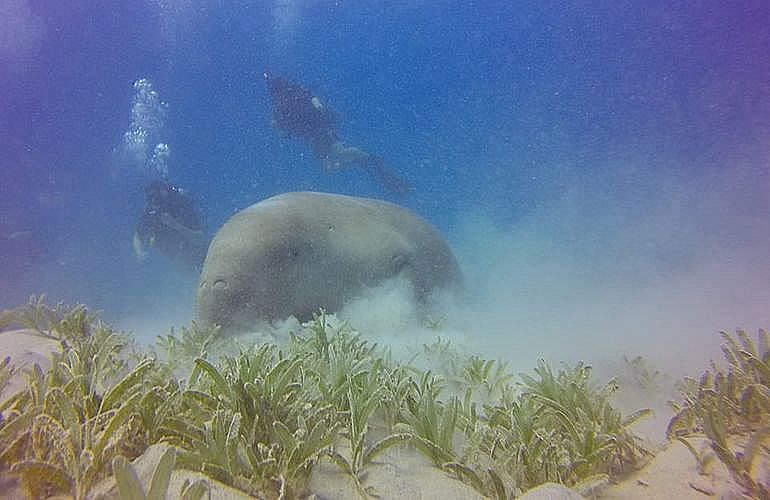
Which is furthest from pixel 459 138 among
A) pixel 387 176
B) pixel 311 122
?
pixel 311 122

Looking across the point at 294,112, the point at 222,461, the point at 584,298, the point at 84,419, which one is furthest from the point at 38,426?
the point at 294,112

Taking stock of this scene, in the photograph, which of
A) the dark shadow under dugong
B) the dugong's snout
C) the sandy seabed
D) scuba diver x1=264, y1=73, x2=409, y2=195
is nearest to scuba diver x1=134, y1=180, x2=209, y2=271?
scuba diver x1=264, y1=73, x2=409, y2=195

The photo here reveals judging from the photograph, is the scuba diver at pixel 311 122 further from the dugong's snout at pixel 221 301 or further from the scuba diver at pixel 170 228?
the dugong's snout at pixel 221 301

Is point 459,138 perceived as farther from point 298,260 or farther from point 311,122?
point 298,260

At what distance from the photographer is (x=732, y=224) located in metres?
10.9

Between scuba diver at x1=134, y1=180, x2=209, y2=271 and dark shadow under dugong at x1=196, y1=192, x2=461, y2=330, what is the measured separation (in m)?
10.4

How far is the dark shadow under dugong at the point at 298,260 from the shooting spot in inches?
192

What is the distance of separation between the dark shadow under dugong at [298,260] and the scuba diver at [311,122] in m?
11.9

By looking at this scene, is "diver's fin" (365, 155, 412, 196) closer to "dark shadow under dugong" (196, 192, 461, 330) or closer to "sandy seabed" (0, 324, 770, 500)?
"dark shadow under dugong" (196, 192, 461, 330)

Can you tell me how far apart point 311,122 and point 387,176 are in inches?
178

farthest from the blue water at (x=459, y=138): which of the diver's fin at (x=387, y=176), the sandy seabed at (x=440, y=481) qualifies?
the sandy seabed at (x=440, y=481)

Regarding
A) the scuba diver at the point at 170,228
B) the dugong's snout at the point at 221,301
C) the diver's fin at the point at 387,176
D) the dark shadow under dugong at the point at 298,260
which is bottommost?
the dugong's snout at the point at 221,301

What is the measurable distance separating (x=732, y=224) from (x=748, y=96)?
954 cm

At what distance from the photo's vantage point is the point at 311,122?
59.4ft
